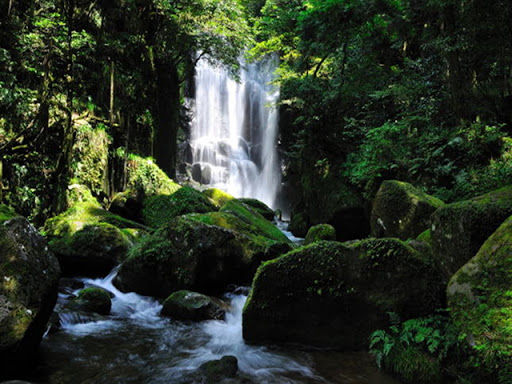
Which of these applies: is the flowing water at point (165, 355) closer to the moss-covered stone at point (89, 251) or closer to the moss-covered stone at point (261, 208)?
the moss-covered stone at point (89, 251)

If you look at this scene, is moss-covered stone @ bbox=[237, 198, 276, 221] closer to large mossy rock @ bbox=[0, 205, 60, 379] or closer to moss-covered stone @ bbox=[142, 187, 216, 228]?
moss-covered stone @ bbox=[142, 187, 216, 228]

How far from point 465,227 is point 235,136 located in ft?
89.2

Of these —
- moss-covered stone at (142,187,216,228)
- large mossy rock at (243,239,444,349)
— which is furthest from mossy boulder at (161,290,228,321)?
moss-covered stone at (142,187,216,228)

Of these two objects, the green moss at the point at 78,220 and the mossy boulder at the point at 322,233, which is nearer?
the green moss at the point at 78,220

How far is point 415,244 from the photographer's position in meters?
4.99

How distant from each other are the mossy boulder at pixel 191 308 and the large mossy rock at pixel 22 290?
2.26 meters

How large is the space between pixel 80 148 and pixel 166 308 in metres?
7.28

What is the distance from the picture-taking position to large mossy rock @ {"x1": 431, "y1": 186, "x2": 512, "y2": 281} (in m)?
3.89

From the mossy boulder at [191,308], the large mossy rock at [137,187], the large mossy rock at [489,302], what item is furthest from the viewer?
the large mossy rock at [137,187]

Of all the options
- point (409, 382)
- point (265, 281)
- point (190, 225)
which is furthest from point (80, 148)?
point (409, 382)

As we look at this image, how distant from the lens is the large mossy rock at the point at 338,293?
4004mm

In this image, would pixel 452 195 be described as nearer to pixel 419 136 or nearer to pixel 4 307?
pixel 419 136

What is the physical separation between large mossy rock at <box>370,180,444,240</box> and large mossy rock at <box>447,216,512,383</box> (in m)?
2.79

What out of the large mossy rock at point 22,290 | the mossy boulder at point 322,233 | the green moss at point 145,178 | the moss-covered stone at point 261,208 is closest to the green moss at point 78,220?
the green moss at point 145,178
